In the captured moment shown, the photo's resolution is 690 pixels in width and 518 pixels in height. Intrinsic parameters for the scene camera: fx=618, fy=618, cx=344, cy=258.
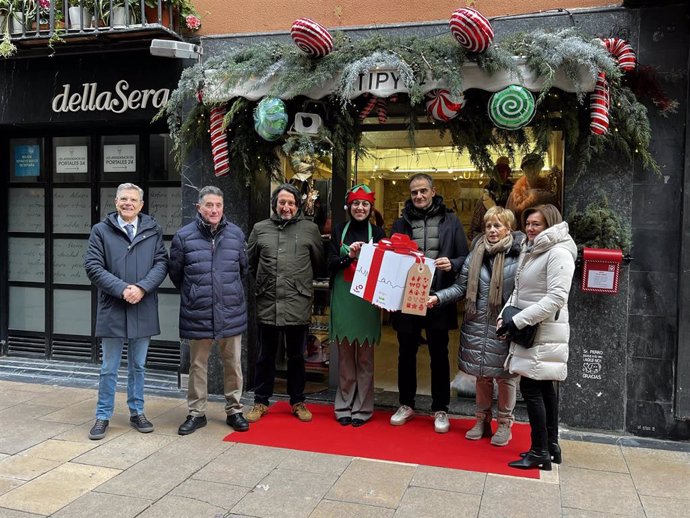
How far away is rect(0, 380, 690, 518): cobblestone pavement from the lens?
3771mm

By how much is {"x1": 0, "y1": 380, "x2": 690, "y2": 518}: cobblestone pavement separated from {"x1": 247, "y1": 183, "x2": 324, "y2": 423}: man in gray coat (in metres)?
0.79

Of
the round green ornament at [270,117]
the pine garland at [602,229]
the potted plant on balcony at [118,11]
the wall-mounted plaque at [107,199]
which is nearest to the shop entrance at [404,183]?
the round green ornament at [270,117]

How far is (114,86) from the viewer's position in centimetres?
664

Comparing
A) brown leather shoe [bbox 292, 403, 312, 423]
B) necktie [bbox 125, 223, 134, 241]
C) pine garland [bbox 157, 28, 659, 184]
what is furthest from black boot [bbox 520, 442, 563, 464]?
necktie [bbox 125, 223, 134, 241]

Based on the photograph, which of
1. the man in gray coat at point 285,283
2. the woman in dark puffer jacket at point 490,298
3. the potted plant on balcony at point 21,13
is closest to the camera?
the woman in dark puffer jacket at point 490,298

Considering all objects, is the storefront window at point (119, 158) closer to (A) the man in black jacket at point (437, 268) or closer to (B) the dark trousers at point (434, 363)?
(A) the man in black jacket at point (437, 268)

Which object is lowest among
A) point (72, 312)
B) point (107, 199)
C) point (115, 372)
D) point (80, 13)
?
point (115, 372)

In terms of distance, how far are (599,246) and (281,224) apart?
2.64 metres

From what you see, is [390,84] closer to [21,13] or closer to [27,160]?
[21,13]

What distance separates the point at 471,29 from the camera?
460 centimetres

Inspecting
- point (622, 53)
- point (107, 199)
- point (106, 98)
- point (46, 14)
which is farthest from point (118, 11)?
point (622, 53)

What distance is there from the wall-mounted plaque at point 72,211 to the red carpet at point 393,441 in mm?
3622

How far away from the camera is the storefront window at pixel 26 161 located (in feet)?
24.9

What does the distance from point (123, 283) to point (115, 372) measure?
30.3 inches
